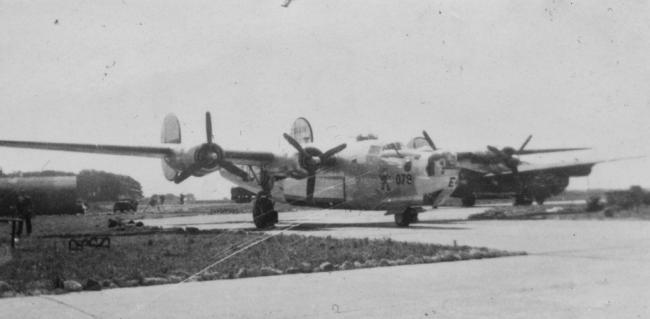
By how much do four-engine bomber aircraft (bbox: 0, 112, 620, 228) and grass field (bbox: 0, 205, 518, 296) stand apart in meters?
6.26

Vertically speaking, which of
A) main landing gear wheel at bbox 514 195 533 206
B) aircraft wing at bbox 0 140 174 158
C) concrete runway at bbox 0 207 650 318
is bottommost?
main landing gear wheel at bbox 514 195 533 206

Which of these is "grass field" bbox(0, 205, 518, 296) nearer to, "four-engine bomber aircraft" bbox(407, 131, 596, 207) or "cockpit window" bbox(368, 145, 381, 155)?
"cockpit window" bbox(368, 145, 381, 155)

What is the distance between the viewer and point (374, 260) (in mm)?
9914

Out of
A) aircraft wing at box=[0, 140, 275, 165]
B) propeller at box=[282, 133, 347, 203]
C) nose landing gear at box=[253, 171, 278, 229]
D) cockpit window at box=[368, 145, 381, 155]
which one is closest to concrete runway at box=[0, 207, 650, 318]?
cockpit window at box=[368, 145, 381, 155]

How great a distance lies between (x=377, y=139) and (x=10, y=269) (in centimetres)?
1412

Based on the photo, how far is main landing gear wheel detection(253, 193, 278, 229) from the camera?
21.7 meters

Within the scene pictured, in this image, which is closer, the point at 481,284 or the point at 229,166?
the point at 481,284

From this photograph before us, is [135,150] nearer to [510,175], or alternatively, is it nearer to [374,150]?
[374,150]

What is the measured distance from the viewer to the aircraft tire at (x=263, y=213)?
21719 millimetres

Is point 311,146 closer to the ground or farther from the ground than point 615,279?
farther from the ground

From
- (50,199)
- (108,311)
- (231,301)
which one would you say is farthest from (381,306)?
(50,199)

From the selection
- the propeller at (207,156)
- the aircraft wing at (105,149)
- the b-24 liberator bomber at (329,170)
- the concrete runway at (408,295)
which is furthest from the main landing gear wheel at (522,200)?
the concrete runway at (408,295)

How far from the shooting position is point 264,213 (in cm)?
2191

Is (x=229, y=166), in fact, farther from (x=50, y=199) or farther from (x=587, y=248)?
(x=50, y=199)
